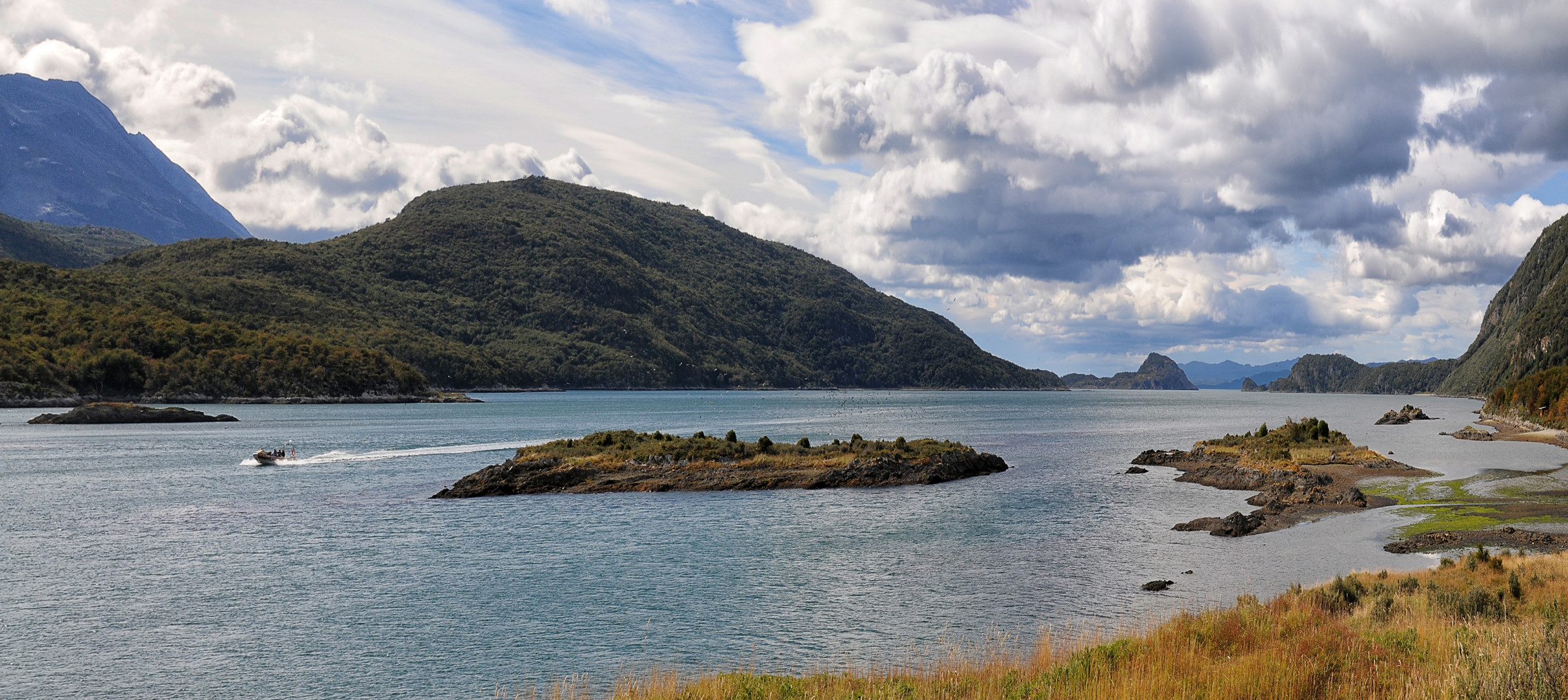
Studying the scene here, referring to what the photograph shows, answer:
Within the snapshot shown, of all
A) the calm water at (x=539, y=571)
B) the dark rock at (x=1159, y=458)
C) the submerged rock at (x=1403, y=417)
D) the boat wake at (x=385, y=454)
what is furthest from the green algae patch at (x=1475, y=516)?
the submerged rock at (x=1403, y=417)

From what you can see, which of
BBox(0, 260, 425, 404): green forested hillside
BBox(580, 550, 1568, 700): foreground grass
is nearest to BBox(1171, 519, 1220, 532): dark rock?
BBox(580, 550, 1568, 700): foreground grass

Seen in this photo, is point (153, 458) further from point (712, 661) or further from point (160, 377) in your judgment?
point (160, 377)

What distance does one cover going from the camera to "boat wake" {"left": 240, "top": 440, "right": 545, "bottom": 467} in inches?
3105

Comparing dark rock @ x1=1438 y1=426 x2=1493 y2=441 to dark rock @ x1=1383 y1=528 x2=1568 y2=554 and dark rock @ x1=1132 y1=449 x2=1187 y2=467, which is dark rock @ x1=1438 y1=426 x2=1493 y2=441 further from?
dark rock @ x1=1383 y1=528 x2=1568 y2=554

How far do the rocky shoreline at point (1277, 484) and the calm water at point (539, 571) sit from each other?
74.9 inches

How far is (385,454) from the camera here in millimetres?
87312

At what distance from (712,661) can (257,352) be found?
194 meters

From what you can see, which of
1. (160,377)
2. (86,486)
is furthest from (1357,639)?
(160,377)

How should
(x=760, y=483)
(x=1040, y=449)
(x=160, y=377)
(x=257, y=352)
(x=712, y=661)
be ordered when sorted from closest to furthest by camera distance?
(x=712, y=661), (x=760, y=483), (x=1040, y=449), (x=160, y=377), (x=257, y=352)

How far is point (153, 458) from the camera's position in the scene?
82.9 m

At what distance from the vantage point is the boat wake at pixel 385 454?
7888 centimetres

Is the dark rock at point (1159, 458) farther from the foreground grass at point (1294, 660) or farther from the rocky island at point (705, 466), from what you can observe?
the foreground grass at point (1294, 660)

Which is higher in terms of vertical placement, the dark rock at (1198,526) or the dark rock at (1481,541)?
the dark rock at (1481,541)

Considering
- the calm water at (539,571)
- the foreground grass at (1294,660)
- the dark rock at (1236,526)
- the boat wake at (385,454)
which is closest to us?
the foreground grass at (1294,660)
